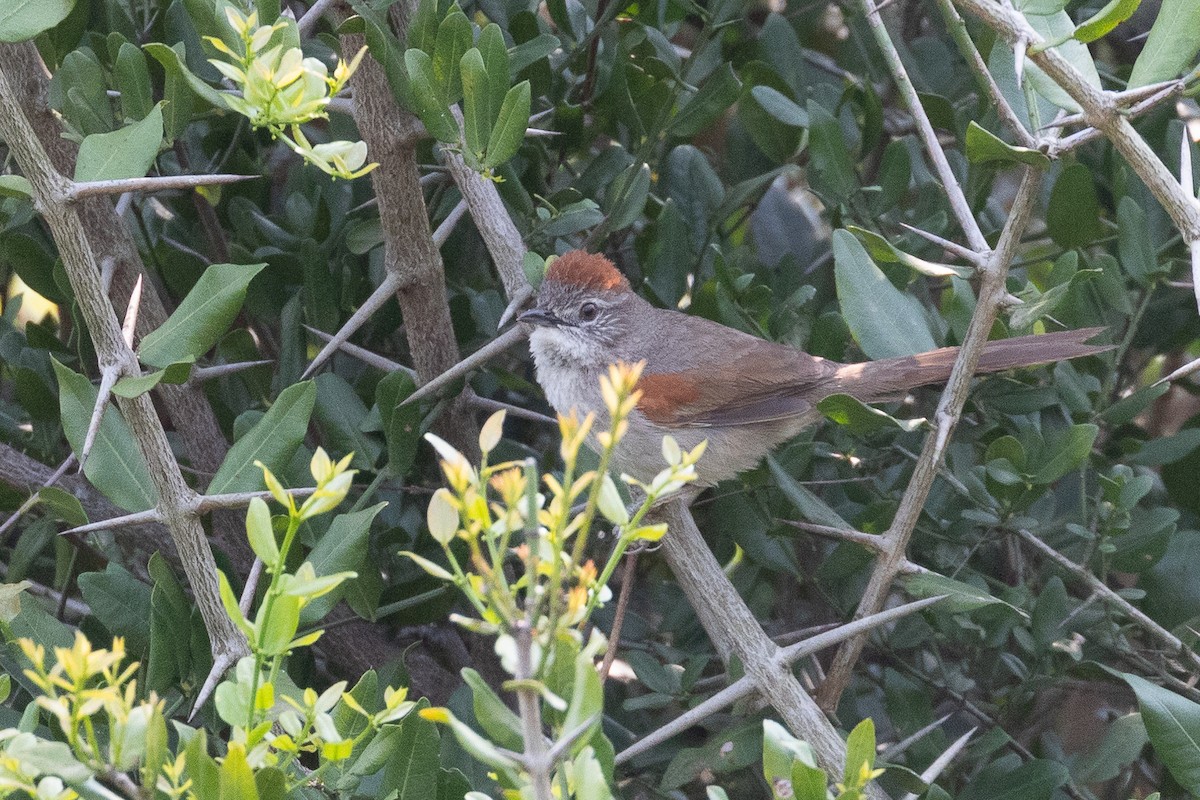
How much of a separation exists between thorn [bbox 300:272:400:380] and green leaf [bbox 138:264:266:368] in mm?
575

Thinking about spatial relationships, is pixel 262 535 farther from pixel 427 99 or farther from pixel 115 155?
pixel 427 99

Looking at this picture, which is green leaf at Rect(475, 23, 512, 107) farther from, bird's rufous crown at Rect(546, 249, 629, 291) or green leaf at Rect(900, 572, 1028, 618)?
green leaf at Rect(900, 572, 1028, 618)

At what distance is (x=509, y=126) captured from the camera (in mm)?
2834

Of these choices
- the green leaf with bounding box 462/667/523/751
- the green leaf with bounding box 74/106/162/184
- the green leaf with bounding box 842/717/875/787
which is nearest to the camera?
the green leaf with bounding box 462/667/523/751

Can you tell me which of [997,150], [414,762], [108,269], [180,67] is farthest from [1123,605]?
[108,269]

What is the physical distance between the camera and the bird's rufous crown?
3.87 m

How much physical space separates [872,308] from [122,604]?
2005 mm

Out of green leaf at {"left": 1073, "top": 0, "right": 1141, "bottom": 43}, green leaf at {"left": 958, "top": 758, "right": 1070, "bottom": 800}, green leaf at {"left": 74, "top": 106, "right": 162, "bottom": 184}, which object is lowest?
green leaf at {"left": 958, "top": 758, "right": 1070, "bottom": 800}

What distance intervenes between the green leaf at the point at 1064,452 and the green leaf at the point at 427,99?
5.81 feet

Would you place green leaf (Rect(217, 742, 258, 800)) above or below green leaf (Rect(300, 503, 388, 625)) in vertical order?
above

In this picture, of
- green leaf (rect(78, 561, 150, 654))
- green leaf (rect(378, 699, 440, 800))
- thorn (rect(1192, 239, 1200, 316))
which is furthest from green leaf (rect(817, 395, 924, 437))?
green leaf (rect(78, 561, 150, 654))

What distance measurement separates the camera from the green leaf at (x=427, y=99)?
2.78 metres

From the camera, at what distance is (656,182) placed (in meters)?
4.04

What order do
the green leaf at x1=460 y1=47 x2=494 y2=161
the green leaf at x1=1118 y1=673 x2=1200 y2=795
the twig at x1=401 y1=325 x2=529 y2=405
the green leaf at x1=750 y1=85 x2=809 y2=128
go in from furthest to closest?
the green leaf at x1=750 y1=85 x2=809 y2=128, the twig at x1=401 y1=325 x2=529 y2=405, the green leaf at x1=460 y1=47 x2=494 y2=161, the green leaf at x1=1118 y1=673 x2=1200 y2=795
